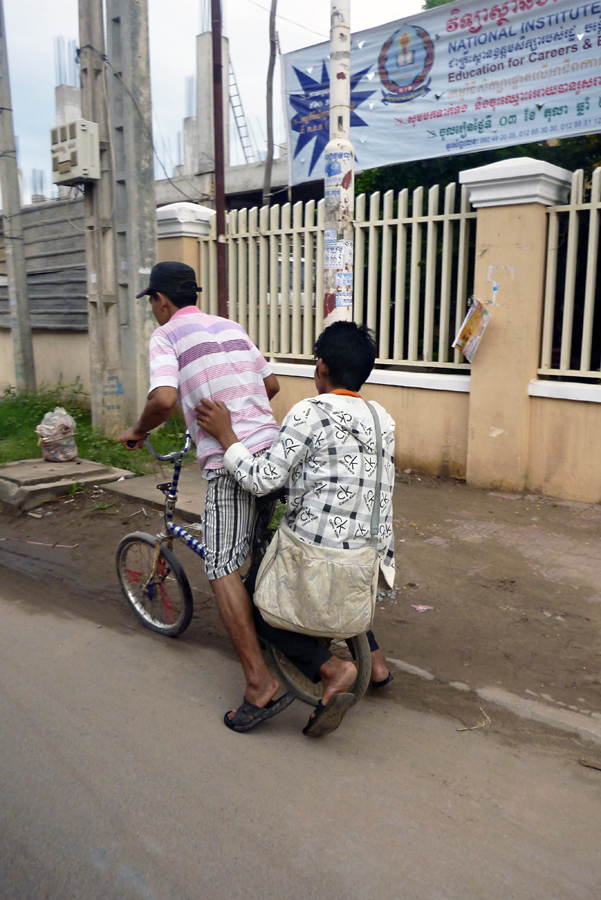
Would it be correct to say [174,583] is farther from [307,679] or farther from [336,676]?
[336,676]

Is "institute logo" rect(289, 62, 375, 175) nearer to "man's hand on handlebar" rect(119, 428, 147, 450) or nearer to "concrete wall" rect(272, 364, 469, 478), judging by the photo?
"concrete wall" rect(272, 364, 469, 478)

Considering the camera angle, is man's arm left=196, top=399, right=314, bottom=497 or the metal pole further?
the metal pole

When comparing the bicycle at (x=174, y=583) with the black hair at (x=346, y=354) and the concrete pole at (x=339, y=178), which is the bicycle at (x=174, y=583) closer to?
the black hair at (x=346, y=354)

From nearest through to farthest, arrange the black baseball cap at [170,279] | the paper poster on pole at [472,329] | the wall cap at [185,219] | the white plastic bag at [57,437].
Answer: the black baseball cap at [170,279], the paper poster on pole at [472,329], the white plastic bag at [57,437], the wall cap at [185,219]

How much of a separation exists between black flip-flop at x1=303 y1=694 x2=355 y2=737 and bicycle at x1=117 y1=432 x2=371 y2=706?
5.2 inches

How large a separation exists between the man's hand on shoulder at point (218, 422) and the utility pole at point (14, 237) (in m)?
8.66

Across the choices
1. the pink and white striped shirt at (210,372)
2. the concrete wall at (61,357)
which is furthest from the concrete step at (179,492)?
the concrete wall at (61,357)

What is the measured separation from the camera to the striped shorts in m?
3.15

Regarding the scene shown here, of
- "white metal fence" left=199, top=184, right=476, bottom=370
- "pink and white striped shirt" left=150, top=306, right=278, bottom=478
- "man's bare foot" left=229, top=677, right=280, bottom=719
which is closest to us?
"man's bare foot" left=229, top=677, right=280, bottom=719

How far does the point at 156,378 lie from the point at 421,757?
1795mm

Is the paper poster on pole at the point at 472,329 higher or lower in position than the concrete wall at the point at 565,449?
higher

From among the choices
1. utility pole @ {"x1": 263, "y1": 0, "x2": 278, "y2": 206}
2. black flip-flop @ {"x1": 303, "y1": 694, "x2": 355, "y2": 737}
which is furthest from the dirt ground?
utility pole @ {"x1": 263, "y1": 0, "x2": 278, "y2": 206}

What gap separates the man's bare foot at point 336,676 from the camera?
2842 mm

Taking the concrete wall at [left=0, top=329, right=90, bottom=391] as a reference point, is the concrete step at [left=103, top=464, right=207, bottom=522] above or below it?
below
